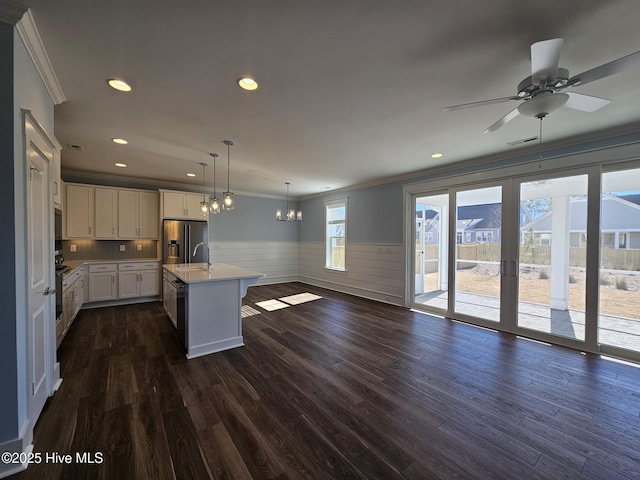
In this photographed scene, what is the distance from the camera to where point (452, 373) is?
2707 mm

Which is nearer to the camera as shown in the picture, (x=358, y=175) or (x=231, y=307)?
(x=231, y=307)

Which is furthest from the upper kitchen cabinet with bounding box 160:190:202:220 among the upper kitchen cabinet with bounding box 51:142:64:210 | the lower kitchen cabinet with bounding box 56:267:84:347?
the upper kitchen cabinet with bounding box 51:142:64:210

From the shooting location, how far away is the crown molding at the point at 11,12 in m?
1.43

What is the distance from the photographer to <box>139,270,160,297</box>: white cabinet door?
5.29 metres

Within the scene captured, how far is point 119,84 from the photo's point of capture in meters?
2.21

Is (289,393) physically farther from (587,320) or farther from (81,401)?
(587,320)

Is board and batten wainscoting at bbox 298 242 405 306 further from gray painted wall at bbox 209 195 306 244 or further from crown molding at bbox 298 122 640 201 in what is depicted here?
crown molding at bbox 298 122 640 201

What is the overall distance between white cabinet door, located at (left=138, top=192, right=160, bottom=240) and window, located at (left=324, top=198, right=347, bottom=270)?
4.07 m

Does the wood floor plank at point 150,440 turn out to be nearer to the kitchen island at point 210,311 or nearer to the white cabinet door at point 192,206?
the kitchen island at point 210,311

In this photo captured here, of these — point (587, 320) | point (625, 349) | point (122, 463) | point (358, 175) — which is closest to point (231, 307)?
point (122, 463)

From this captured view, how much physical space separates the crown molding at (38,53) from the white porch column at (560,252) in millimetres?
5389

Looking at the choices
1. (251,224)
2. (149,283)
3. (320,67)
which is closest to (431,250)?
(251,224)

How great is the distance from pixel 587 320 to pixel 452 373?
206cm

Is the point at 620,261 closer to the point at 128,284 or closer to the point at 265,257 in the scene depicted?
the point at 265,257
